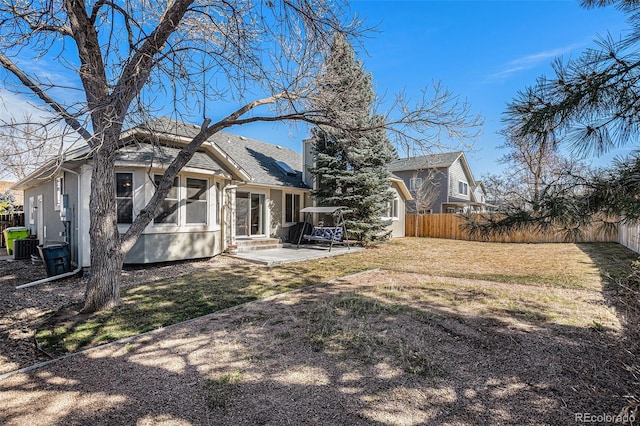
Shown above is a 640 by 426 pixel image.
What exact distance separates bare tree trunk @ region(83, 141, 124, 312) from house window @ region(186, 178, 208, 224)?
4530mm

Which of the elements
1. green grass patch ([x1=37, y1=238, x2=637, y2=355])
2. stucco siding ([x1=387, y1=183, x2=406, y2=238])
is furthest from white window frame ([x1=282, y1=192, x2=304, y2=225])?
stucco siding ([x1=387, y1=183, x2=406, y2=238])

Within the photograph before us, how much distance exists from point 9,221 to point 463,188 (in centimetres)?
3258

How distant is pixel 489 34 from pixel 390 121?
3.63 m

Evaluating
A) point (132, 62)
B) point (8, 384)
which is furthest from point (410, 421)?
point (132, 62)

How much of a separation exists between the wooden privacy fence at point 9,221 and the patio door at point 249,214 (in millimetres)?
13015

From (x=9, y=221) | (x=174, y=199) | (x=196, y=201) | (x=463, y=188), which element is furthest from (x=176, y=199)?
(x=463, y=188)

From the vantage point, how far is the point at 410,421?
255 centimetres

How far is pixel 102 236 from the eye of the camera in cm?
523

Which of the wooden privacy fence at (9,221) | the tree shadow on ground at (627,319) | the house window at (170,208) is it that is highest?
the house window at (170,208)

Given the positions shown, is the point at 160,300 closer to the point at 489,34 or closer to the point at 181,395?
the point at 181,395

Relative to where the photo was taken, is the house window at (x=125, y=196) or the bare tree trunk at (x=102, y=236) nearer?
the bare tree trunk at (x=102, y=236)

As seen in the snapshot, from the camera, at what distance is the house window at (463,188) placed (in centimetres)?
2856

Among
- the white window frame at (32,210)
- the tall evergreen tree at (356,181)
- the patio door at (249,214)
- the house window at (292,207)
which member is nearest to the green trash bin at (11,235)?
the white window frame at (32,210)

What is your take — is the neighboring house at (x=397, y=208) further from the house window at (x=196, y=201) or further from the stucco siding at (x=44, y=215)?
the stucco siding at (x=44, y=215)
